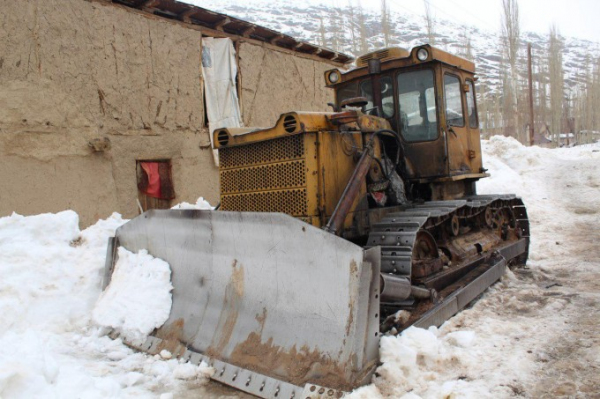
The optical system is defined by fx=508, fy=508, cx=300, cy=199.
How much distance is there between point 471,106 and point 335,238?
4402 millimetres

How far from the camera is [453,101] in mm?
6566

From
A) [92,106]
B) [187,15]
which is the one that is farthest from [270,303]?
[187,15]

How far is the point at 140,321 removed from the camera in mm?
4535

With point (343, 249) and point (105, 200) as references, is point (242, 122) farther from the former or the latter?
point (343, 249)

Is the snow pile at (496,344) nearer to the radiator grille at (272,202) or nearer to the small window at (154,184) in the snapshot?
the radiator grille at (272,202)

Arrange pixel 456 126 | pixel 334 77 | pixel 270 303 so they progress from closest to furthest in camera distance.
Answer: pixel 270 303, pixel 456 126, pixel 334 77

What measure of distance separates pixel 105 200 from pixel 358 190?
609cm

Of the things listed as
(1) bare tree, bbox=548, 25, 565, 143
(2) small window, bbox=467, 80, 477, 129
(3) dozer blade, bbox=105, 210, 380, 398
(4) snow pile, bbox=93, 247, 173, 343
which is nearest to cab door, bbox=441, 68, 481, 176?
(2) small window, bbox=467, 80, 477, 129

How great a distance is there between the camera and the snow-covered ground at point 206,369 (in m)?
3.39

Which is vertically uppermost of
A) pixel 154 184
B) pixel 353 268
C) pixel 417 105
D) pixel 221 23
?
pixel 221 23

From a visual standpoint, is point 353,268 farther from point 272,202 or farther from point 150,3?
point 150,3

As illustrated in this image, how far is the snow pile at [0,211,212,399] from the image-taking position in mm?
3326

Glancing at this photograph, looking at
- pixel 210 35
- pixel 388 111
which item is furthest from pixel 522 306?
pixel 210 35

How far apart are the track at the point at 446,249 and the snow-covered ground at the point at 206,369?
0.23 meters
